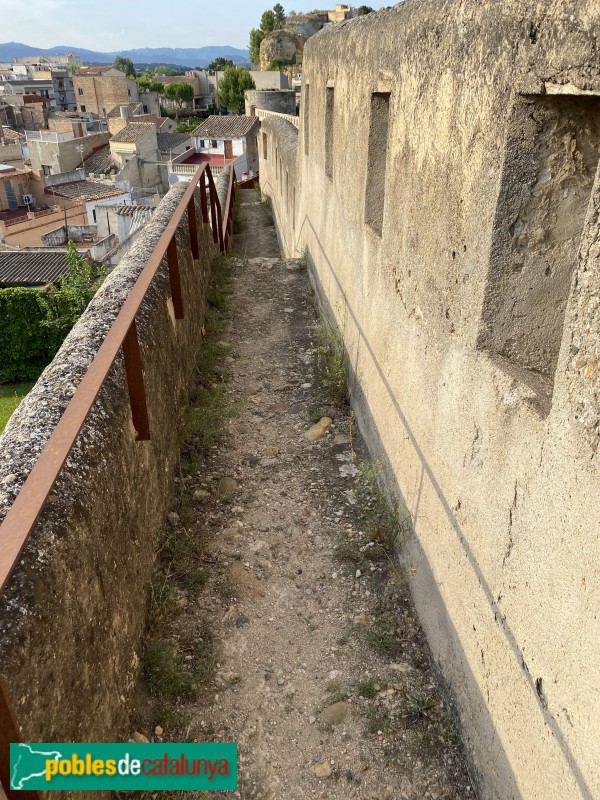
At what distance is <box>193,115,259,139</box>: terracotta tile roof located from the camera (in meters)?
35.8

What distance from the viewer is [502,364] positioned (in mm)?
2174

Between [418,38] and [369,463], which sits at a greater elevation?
[418,38]

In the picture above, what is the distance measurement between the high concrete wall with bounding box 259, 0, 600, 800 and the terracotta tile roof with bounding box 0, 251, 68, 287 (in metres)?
24.8

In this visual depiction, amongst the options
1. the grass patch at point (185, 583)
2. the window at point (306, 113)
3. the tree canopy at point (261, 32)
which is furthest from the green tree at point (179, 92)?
the grass patch at point (185, 583)

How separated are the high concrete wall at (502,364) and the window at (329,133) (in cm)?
256

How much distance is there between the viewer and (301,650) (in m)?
2.89

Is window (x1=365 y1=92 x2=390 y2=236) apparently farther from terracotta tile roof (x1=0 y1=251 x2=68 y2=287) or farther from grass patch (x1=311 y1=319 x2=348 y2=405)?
terracotta tile roof (x1=0 y1=251 x2=68 y2=287)

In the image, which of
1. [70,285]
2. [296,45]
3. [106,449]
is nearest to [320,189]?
[106,449]

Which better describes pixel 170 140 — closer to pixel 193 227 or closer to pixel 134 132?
pixel 134 132

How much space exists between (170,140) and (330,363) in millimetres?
43706

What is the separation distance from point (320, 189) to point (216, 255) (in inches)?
67.2

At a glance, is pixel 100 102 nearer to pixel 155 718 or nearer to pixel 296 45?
pixel 296 45

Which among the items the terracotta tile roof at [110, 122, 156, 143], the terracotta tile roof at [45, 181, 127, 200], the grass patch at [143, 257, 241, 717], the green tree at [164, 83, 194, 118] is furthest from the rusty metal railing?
the green tree at [164, 83, 194, 118]

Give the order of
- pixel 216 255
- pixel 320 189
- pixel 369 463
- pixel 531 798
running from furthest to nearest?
1. pixel 216 255
2. pixel 320 189
3. pixel 369 463
4. pixel 531 798
